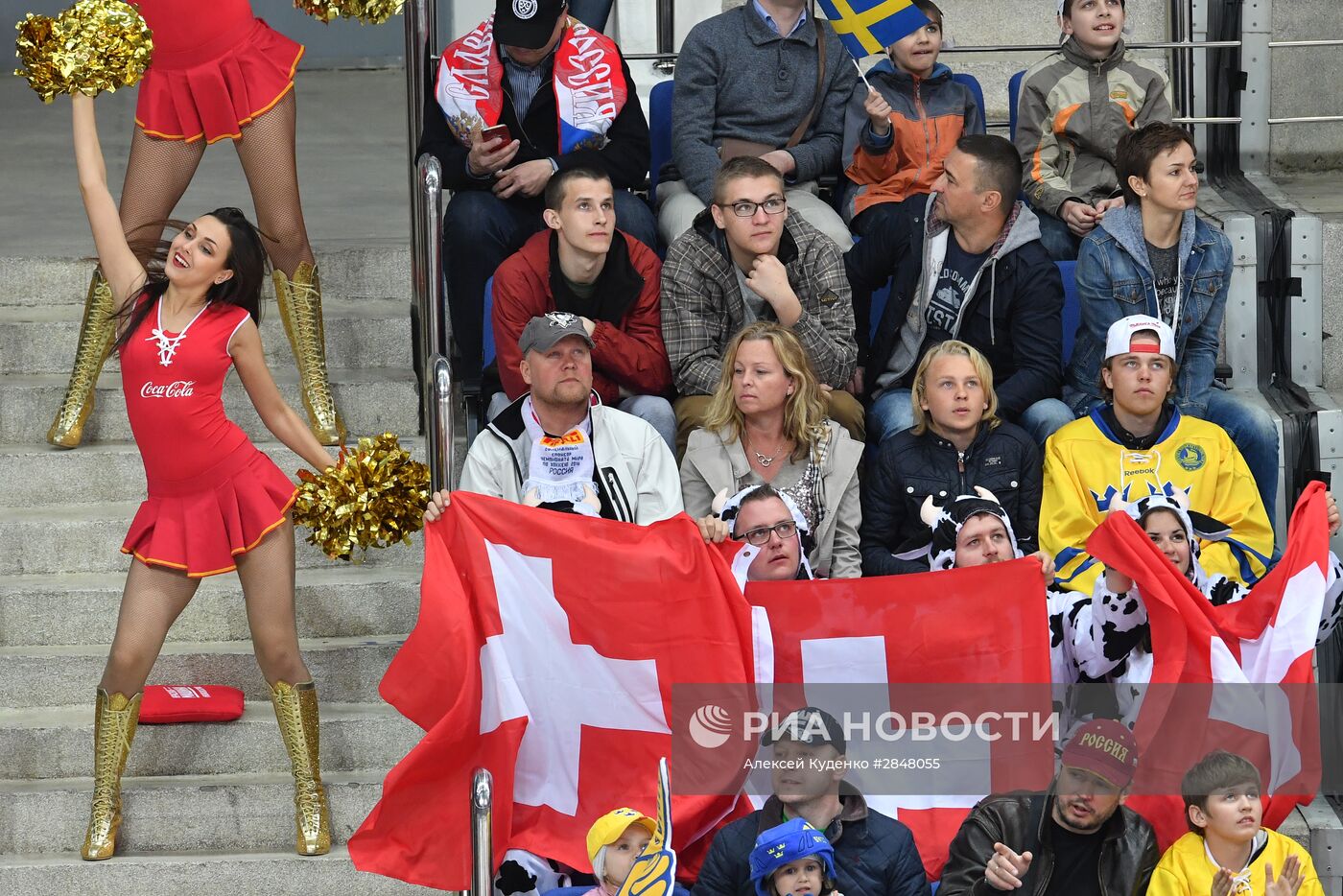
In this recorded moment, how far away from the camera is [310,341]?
663 cm

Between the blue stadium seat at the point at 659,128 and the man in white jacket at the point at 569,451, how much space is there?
188cm

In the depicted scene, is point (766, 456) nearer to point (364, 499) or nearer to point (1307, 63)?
point (364, 499)

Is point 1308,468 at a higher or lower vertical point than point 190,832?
higher

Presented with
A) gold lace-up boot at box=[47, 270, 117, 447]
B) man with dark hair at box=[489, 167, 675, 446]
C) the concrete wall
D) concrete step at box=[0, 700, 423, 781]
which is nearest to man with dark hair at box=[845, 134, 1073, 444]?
man with dark hair at box=[489, 167, 675, 446]

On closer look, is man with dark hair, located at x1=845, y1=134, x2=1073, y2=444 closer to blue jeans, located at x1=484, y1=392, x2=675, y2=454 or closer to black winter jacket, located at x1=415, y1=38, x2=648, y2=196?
blue jeans, located at x1=484, y1=392, x2=675, y2=454

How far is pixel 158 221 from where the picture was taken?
6191 millimetres

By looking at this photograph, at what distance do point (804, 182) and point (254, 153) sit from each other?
2.02 meters

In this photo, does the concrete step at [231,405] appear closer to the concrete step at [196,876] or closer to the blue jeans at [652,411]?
the blue jeans at [652,411]

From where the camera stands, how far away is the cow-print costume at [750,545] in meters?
5.45

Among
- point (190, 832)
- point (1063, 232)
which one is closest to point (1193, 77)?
point (1063, 232)

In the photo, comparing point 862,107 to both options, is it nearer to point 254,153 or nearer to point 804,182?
point 804,182

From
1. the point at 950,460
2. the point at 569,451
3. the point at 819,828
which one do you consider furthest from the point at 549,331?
the point at 819,828

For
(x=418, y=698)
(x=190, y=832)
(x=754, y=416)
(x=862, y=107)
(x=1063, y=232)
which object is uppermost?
(x=862, y=107)

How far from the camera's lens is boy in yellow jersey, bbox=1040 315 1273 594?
6.01 metres
